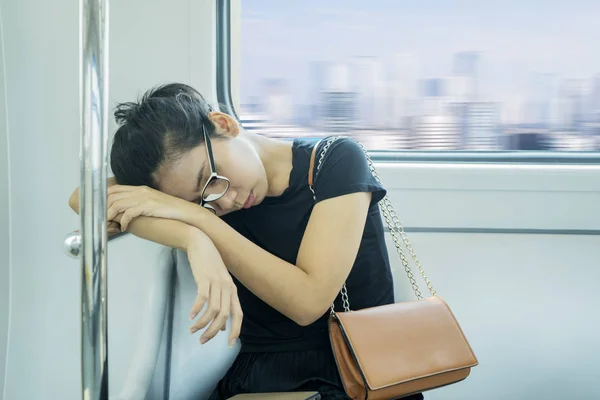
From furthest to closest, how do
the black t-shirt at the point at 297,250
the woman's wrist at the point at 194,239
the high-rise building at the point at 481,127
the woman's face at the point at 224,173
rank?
1. the high-rise building at the point at 481,127
2. the black t-shirt at the point at 297,250
3. the woman's face at the point at 224,173
4. the woman's wrist at the point at 194,239

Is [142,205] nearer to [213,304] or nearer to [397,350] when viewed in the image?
[213,304]

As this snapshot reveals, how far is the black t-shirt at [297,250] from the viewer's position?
142 centimetres

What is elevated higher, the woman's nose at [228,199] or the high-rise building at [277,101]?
the high-rise building at [277,101]

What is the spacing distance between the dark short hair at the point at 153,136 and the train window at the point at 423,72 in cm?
56

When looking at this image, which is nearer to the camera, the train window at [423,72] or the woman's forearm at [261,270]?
the woman's forearm at [261,270]

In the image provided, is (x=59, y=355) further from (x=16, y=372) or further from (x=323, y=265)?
(x=323, y=265)

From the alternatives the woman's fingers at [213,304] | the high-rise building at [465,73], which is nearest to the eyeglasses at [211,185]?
the woman's fingers at [213,304]

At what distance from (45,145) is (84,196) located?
113 centimetres

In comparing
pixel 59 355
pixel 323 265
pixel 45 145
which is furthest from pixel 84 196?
pixel 59 355

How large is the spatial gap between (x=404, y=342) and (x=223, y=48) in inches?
36.3

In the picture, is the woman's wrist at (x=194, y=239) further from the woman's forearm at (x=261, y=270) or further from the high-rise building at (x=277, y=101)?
the high-rise building at (x=277, y=101)

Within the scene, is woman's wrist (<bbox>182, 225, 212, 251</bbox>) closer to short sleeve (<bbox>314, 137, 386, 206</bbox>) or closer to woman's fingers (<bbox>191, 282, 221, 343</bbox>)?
woman's fingers (<bbox>191, 282, 221, 343</bbox>)

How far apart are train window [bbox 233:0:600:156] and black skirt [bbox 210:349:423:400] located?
26.8 inches

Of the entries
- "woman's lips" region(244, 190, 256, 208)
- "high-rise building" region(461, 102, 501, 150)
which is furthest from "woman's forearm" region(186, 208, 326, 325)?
"high-rise building" region(461, 102, 501, 150)
